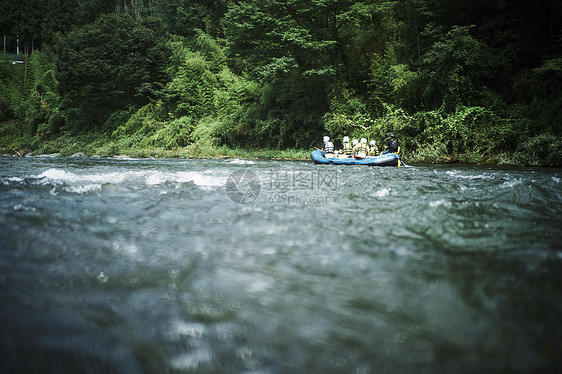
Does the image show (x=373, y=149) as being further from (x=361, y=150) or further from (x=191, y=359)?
(x=191, y=359)

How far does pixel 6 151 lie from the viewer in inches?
1073

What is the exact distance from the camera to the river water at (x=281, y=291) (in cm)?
147

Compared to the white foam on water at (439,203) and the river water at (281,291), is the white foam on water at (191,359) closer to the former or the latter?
the river water at (281,291)

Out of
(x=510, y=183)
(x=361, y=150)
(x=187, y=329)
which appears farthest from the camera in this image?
(x=361, y=150)

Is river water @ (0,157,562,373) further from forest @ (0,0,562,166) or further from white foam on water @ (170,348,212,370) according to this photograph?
forest @ (0,0,562,166)

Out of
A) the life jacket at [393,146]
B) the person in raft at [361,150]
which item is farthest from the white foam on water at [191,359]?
the life jacket at [393,146]

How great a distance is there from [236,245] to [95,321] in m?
1.35

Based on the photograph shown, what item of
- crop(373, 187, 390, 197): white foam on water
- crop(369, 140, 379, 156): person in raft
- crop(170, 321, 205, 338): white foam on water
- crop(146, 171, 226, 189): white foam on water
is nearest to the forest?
crop(369, 140, 379, 156): person in raft

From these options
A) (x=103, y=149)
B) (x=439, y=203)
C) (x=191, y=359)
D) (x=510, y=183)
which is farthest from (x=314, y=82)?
(x=191, y=359)

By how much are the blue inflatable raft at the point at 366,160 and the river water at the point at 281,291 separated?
7.54 metres

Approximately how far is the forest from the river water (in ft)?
35.3

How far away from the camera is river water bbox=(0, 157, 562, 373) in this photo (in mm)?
1475

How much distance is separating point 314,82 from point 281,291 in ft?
58.8

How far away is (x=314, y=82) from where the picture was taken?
18719mm
